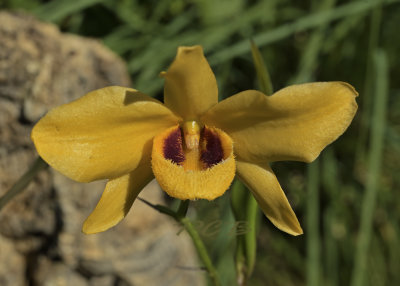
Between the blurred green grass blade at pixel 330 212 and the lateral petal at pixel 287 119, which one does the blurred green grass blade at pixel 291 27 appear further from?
the lateral petal at pixel 287 119

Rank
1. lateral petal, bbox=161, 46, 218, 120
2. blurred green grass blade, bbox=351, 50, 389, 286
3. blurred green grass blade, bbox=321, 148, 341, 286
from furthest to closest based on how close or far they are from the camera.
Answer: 1. blurred green grass blade, bbox=321, 148, 341, 286
2. blurred green grass blade, bbox=351, 50, 389, 286
3. lateral petal, bbox=161, 46, 218, 120

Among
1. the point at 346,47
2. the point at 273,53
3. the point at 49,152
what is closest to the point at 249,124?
the point at 49,152

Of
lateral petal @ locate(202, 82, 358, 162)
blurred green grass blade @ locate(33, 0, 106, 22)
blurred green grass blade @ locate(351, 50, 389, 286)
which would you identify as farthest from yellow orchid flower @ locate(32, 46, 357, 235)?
blurred green grass blade @ locate(33, 0, 106, 22)

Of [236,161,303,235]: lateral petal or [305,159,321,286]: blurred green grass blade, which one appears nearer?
[236,161,303,235]: lateral petal

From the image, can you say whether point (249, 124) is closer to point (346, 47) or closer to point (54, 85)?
point (54, 85)

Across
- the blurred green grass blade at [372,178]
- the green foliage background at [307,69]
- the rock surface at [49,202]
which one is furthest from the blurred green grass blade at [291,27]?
the rock surface at [49,202]

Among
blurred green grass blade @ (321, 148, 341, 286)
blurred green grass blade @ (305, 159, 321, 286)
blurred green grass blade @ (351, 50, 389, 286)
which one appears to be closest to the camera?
blurred green grass blade @ (351, 50, 389, 286)

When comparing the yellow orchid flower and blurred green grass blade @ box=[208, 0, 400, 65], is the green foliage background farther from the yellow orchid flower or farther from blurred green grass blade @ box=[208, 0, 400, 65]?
the yellow orchid flower
